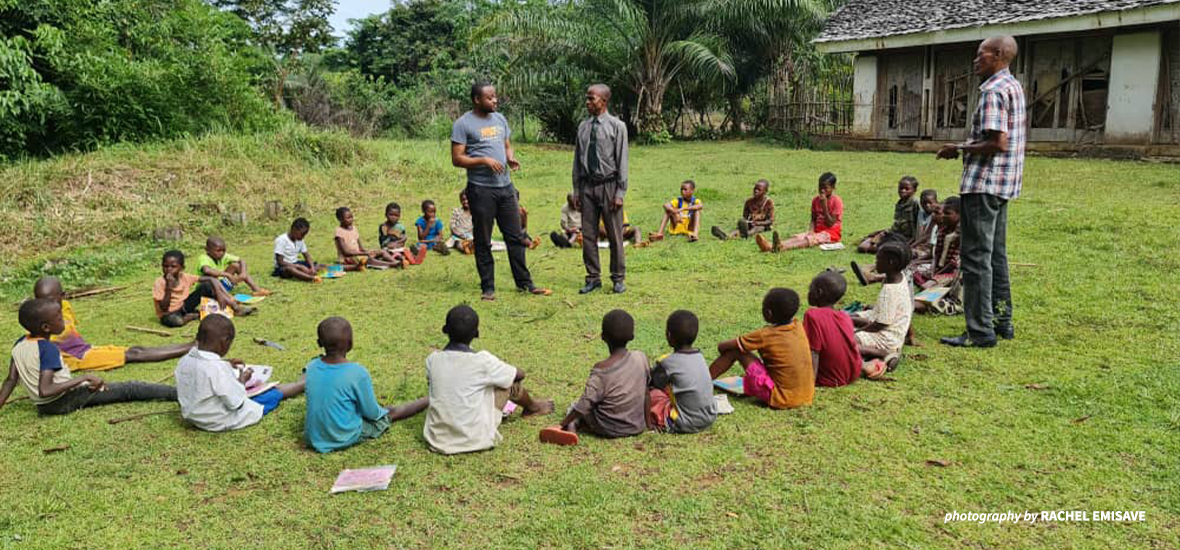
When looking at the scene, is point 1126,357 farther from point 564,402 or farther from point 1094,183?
point 1094,183

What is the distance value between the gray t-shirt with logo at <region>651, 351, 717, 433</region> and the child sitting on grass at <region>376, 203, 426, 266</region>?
5.83m

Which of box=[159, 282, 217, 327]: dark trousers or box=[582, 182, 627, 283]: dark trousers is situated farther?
box=[582, 182, 627, 283]: dark trousers

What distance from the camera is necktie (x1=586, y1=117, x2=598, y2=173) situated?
7.32 metres

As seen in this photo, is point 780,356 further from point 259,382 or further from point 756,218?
point 756,218

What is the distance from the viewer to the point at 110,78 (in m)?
14.8

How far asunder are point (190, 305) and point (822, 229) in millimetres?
6773

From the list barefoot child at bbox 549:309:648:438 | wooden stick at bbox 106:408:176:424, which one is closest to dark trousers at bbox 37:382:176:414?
wooden stick at bbox 106:408:176:424

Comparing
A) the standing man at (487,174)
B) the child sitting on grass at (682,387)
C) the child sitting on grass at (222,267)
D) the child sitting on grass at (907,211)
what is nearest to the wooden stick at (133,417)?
the child sitting on grass at (222,267)

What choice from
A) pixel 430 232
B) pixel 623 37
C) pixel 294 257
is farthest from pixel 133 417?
pixel 623 37

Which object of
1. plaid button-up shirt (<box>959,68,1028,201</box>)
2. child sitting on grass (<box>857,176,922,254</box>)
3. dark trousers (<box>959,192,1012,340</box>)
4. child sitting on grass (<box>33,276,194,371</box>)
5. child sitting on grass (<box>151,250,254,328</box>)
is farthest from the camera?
child sitting on grass (<box>857,176,922,254</box>)

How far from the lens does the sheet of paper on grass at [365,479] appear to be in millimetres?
3822

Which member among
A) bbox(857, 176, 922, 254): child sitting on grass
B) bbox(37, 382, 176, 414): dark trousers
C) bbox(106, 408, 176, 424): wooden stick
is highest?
bbox(857, 176, 922, 254): child sitting on grass

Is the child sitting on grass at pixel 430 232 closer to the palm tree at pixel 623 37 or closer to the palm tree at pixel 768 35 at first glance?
the palm tree at pixel 623 37

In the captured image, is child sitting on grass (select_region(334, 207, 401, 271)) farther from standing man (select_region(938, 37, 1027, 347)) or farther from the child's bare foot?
standing man (select_region(938, 37, 1027, 347))
